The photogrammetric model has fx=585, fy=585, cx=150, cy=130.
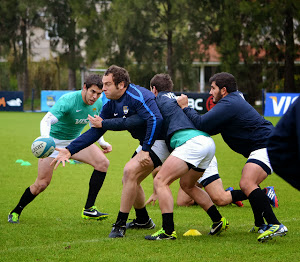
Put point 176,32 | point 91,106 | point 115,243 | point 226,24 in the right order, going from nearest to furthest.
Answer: point 115,243
point 91,106
point 226,24
point 176,32

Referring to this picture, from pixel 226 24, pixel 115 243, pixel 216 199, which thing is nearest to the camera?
pixel 115 243

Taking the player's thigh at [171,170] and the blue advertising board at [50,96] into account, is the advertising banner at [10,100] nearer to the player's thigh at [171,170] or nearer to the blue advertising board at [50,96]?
the blue advertising board at [50,96]

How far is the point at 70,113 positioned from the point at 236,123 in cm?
249

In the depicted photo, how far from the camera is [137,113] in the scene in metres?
6.63

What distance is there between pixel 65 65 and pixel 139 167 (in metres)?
40.8

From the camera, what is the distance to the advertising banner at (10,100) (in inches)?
1446


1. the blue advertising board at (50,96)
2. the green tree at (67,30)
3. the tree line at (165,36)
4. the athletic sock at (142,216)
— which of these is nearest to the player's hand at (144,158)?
the athletic sock at (142,216)

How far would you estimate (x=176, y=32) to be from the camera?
44.0 meters

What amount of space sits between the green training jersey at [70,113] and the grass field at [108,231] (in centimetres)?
118

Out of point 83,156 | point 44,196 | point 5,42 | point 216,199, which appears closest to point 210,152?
point 216,199

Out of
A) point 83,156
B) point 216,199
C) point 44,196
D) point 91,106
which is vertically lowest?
point 44,196

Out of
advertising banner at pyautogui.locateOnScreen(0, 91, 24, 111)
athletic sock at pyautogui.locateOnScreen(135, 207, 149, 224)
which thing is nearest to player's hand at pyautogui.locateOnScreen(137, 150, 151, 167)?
athletic sock at pyautogui.locateOnScreen(135, 207, 149, 224)

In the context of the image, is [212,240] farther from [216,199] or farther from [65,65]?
[65,65]

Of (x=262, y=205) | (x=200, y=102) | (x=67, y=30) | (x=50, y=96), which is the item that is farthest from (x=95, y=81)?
(x=67, y=30)
